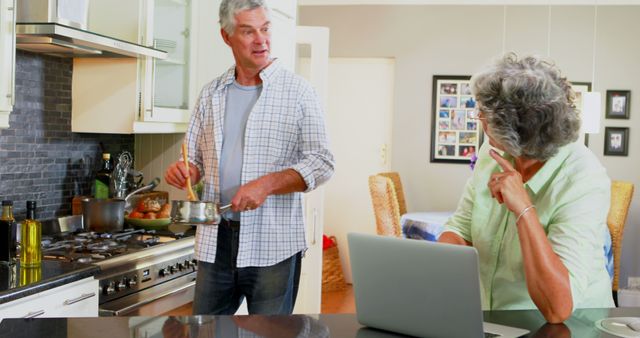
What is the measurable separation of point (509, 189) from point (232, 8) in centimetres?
119

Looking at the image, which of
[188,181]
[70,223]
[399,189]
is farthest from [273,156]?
[399,189]

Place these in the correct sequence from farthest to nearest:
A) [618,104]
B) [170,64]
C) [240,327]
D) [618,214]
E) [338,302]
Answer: [618,104] < [338,302] < [618,214] < [170,64] < [240,327]

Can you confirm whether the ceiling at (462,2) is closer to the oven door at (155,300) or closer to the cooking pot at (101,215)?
the cooking pot at (101,215)

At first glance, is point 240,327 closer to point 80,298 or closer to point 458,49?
point 80,298

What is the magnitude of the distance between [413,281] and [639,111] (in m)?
5.74

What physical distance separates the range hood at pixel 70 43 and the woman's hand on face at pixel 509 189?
171 cm

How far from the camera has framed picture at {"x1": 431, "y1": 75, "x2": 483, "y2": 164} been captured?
23.2ft

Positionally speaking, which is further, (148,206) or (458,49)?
(458,49)

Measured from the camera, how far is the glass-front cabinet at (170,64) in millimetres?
3658

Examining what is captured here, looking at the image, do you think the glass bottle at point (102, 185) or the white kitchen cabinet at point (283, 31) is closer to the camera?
the glass bottle at point (102, 185)

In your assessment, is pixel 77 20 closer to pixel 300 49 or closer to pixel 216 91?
pixel 216 91

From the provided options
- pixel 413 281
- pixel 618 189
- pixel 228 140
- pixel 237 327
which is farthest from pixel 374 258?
pixel 618 189

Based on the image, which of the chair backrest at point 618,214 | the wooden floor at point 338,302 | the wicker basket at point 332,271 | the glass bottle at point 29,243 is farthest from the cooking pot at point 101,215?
the chair backrest at point 618,214

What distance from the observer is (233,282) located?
258 cm
